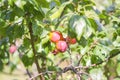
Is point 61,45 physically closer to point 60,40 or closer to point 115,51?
point 60,40

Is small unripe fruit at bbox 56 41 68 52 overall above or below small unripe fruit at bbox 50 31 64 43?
below

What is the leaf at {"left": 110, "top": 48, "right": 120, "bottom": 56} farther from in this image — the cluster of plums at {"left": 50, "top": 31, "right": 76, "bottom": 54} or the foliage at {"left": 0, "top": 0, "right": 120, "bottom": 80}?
the cluster of plums at {"left": 50, "top": 31, "right": 76, "bottom": 54}

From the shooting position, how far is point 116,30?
228 cm

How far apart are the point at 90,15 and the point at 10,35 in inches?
19.8

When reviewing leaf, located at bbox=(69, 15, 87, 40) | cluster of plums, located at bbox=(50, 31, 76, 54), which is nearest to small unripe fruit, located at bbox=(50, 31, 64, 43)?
cluster of plums, located at bbox=(50, 31, 76, 54)

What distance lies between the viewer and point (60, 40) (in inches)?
83.4

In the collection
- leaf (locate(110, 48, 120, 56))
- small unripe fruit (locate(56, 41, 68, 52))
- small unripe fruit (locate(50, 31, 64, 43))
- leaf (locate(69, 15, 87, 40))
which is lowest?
leaf (locate(110, 48, 120, 56))

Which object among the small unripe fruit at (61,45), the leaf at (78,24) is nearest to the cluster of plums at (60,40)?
the small unripe fruit at (61,45)

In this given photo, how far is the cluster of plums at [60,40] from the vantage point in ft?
6.72

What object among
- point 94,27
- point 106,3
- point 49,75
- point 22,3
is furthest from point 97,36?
point 106,3

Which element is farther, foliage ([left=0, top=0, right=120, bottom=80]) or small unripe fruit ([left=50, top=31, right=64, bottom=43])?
small unripe fruit ([left=50, top=31, right=64, bottom=43])

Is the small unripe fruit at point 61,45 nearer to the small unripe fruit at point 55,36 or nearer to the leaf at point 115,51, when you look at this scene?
the small unripe fruit at point 55,36

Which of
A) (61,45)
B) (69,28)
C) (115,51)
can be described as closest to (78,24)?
(69,28)

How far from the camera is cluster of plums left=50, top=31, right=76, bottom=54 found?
6.72 feet
